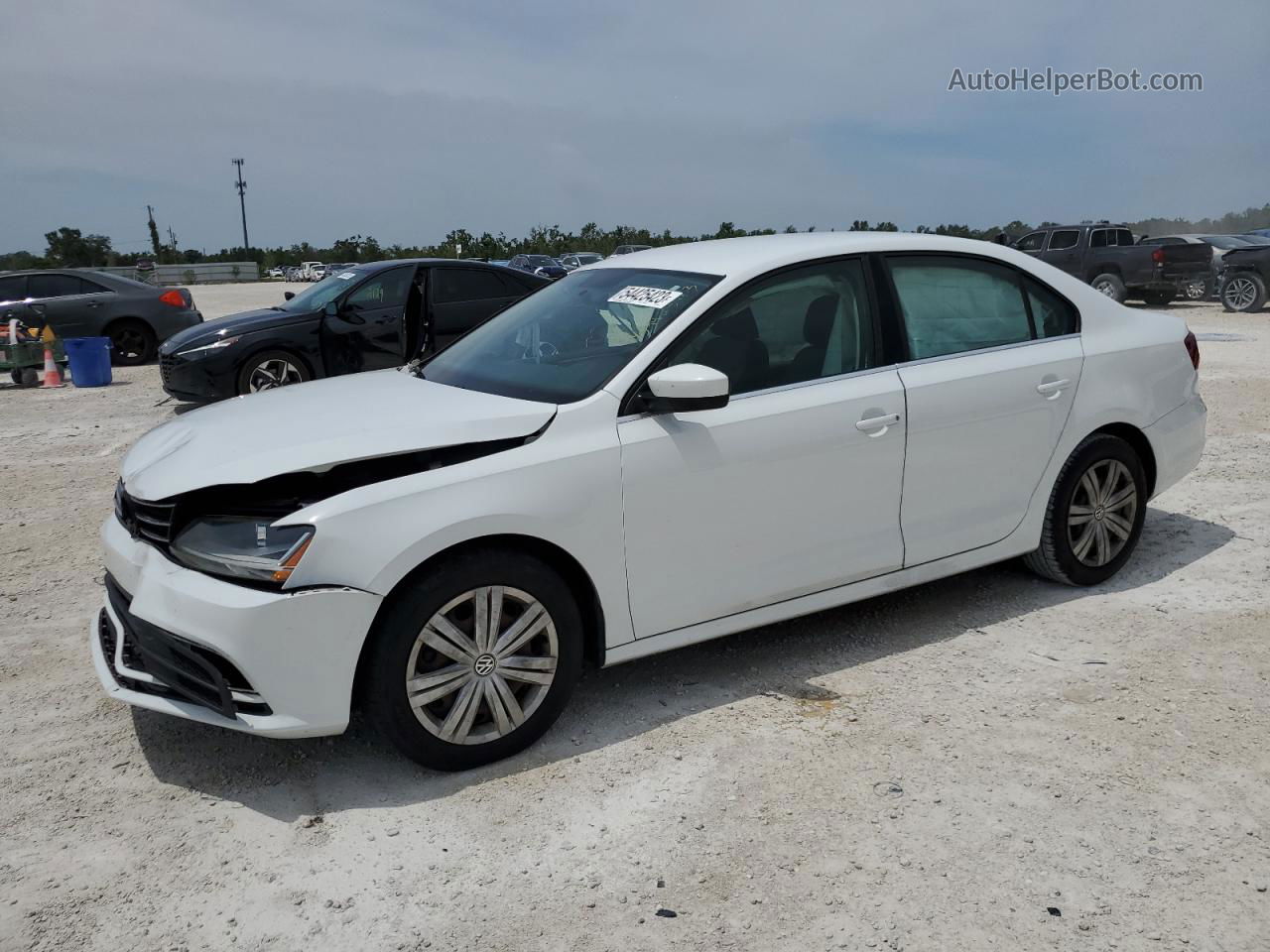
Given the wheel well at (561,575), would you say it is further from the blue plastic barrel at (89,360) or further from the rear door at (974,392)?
the blue plastic barrel at (89,360)

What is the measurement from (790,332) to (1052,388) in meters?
1.30

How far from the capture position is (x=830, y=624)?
4617mm

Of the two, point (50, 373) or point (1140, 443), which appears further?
point (50, 373)

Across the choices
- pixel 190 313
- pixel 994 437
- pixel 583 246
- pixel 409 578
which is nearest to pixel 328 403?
pixel 409 578

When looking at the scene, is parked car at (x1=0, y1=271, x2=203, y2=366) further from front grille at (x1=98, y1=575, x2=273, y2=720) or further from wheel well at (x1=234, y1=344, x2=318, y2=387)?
front grille at (x1=98, y1=575, x2=273, y2=720)

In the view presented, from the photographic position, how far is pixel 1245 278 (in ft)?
64.7

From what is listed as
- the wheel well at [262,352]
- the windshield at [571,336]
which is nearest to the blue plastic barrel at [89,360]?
the wheel well at [262,352]

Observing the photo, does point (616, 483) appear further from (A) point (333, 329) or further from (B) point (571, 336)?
(A) point (333, 329)

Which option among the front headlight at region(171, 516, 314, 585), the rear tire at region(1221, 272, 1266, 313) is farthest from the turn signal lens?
the rear tire at region(1221, 272, 1266, 313)

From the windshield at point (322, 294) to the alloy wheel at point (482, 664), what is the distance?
7765 mm

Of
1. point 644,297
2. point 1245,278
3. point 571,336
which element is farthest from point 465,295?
point 1245,278

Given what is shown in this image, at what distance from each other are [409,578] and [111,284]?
1372 cm

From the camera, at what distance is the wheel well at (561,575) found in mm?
3227

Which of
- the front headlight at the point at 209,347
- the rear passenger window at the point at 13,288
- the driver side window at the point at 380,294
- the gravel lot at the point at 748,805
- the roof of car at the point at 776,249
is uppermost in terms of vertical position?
the rear passenger window at the point at 13,288
